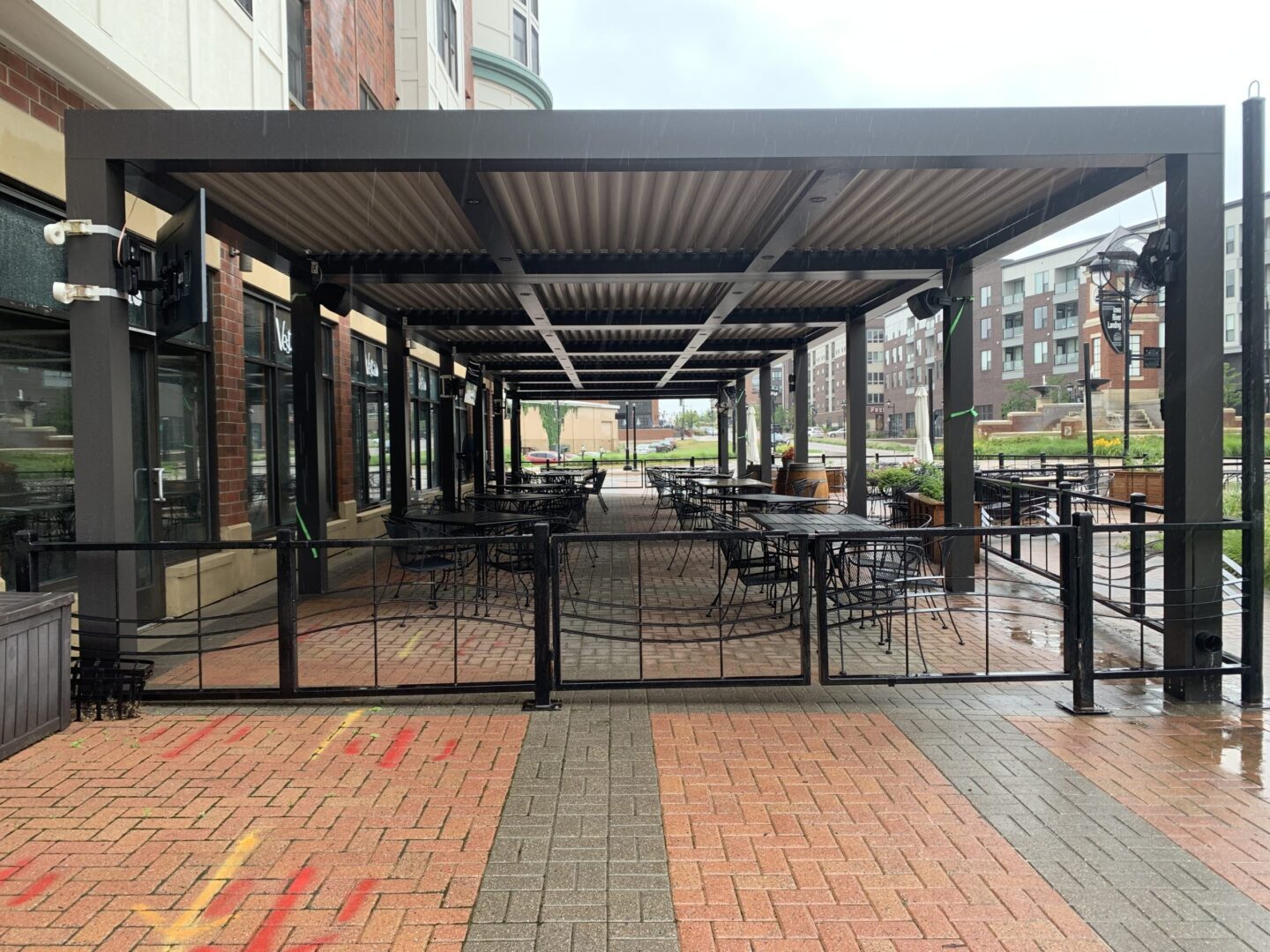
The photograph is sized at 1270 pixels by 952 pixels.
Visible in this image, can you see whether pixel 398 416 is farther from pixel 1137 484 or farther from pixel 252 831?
pixel 1137 484

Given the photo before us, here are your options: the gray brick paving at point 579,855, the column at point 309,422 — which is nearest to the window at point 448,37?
the column at point 309,422

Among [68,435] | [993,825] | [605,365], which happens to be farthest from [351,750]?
[605,365]

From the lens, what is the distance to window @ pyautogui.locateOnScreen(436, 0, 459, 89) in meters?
17.6

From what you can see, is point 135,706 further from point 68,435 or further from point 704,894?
point 704,894

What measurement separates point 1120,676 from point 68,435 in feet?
23.5

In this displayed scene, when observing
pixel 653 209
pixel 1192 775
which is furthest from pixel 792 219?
pixel 1192 775

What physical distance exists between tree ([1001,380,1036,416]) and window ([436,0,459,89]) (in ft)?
171

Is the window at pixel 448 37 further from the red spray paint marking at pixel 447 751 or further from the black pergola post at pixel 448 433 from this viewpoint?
the red spray paint marking at pixel 447 751

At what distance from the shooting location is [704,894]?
280 cm

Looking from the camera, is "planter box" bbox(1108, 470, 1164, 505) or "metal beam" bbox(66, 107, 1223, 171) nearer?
"metal beam" bbox(66, 107, 1223, 171)

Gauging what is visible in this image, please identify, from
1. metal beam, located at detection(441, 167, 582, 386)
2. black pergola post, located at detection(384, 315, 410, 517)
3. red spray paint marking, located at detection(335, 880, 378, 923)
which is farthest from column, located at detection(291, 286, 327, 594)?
red spray paint marking, located at detection(335, 880, 378, 923)

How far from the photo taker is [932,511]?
998 centimetres

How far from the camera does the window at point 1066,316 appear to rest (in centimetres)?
6031

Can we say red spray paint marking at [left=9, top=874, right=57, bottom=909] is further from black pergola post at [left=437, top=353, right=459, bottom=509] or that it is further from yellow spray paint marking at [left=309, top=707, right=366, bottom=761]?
black pergola post at [left=437, top=353, right=459, bottom=509]
